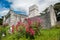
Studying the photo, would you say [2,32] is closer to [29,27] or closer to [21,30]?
[21,30]

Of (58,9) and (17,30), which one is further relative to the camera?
(58,9)

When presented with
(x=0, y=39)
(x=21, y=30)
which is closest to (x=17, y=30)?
(x=21, y=30)

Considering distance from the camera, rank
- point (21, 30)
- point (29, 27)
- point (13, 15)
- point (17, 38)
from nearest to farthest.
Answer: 1. point (29, 27)
2. point (21, 30)
3. point (17, 38)
4. point (13, 15)

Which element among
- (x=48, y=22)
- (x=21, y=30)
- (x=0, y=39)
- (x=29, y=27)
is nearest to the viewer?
(x=29, y=27)

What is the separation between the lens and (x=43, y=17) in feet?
96.7

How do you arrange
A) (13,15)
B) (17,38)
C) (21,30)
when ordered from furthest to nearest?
(13,15)
(17,38)
(21,30)

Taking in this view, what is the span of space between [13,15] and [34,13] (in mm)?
5046

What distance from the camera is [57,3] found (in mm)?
31953

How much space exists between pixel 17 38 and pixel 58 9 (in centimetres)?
1919

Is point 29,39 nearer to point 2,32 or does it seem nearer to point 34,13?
point 2,32

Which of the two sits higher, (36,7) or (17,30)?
(36,7)

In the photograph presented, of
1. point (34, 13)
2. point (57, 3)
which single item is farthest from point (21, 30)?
point (34, 13)

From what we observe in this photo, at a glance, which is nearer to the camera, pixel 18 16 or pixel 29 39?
pixel 29 39

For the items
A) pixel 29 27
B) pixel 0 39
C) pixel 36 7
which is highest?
pixel 36 7
